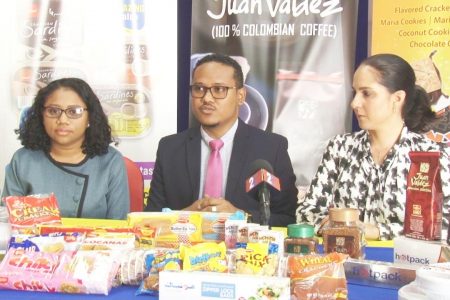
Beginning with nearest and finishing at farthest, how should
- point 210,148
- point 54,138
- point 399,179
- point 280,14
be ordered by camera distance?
1. point 399,179
2. point 54,138
3. point 210,148
4. point 280,14

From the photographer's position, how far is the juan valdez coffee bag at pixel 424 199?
1570 millimetres

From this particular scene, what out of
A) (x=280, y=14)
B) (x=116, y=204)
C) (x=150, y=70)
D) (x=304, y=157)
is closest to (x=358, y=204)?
(x=116, y=204)

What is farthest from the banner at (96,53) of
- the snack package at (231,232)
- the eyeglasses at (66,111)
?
the snack package at (231,232)

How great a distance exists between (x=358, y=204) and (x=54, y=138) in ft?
4.41

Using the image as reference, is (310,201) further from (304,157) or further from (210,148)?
(304,157)

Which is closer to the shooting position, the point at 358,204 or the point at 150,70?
the point at 358,204

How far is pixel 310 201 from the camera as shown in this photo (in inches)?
100

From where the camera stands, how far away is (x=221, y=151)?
2871 mm

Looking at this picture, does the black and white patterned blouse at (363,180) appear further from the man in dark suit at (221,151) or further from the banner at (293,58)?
the banner at (293,58)

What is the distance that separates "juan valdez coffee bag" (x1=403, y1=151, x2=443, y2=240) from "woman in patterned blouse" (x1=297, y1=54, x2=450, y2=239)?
790 millimetres

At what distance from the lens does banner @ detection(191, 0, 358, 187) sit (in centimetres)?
371

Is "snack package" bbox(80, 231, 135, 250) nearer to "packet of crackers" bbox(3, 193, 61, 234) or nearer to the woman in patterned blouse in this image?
"packet of crackers" bbox(3, 193, 61, 234)

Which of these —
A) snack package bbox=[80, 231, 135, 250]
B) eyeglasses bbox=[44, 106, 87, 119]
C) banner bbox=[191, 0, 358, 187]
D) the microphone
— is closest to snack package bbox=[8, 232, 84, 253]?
snack package bbox=[80, 231, 135, 250]

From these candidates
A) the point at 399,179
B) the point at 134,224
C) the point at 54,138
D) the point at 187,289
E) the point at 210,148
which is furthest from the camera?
the point at 210,148
